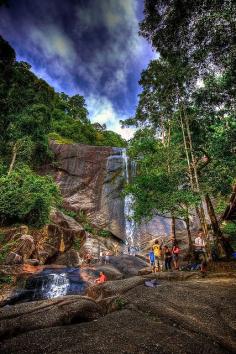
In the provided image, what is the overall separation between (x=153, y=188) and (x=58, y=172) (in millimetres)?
24896

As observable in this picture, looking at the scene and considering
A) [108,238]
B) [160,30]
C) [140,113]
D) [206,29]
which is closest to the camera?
[206,29]

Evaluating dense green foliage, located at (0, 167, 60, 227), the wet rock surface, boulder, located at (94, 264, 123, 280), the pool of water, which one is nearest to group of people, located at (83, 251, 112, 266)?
boulder, located at (94, 264, 123, 280)

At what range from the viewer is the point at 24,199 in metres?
20.9

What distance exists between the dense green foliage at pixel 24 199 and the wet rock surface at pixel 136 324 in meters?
14.5

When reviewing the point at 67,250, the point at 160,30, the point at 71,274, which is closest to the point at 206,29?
the point at 160,30

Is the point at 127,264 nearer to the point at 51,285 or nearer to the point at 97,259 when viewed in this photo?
the point at 97,259

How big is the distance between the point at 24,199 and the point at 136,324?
1746cm

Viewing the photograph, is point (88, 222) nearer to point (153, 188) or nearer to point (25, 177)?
point (25, 177)

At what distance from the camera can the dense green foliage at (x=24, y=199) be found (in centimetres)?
2031

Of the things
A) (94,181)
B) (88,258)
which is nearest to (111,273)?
(88,258)

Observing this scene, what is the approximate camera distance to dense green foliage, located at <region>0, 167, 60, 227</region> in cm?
2031

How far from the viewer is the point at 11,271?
51.7ft

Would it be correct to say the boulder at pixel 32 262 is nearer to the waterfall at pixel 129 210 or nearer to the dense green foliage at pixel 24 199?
the dense green foliage at pixel 24 199

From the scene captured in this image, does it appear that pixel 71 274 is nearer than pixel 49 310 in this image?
No
